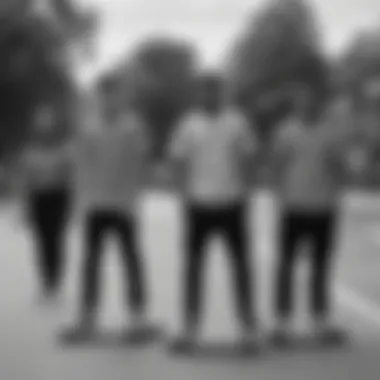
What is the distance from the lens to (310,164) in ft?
21.6

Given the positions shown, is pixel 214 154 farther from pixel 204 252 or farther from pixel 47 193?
pixel 47 193

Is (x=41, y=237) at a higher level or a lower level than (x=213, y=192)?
lower

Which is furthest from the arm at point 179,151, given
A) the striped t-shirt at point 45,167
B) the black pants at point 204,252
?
the striped t-shirt at point 45,167

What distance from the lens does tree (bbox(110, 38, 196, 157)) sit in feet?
20.6

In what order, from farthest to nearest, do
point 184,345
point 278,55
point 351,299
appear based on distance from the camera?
point 184,345
point 351,299
point 278,55

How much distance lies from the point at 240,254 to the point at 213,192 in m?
0.23

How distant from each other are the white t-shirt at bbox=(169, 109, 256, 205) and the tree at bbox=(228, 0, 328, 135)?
0.16 metres

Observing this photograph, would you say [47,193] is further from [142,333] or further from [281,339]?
[281,339]

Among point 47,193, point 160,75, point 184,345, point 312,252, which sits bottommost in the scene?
point 184,345

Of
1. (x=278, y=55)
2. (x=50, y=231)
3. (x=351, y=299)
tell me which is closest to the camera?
(x=278, y=55)

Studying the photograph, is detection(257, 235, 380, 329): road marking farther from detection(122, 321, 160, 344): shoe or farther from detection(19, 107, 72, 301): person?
detection(19, 107, 72, 301): person

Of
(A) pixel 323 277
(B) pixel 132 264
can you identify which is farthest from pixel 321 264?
(B) pixel 132 264

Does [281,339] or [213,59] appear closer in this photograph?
[213,59]

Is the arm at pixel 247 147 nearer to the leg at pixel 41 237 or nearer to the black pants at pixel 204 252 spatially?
the black pants at pixel 204 252
